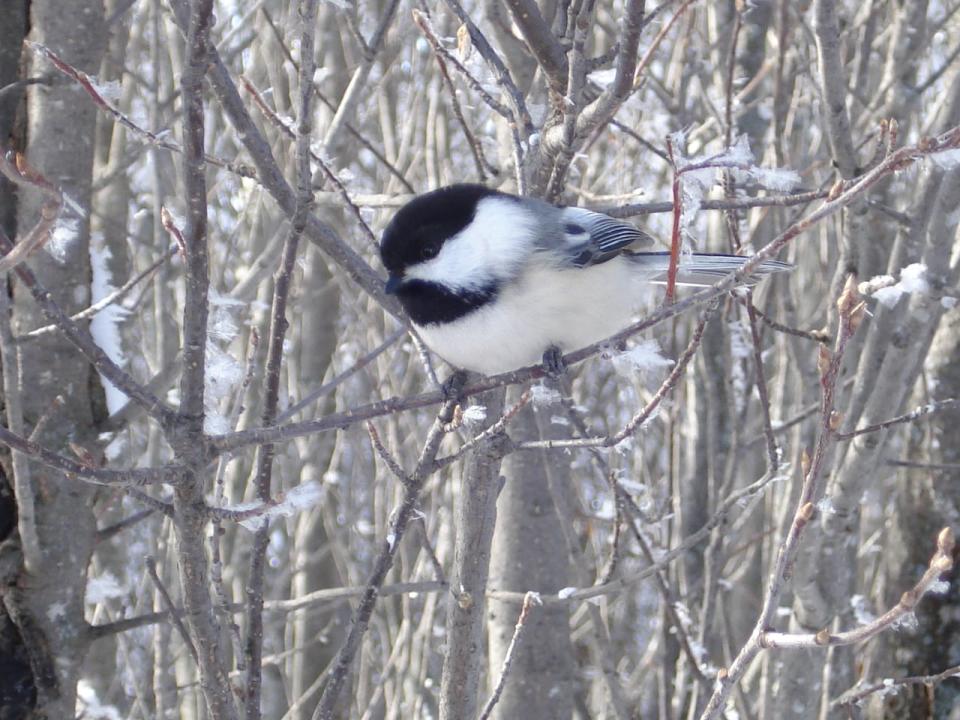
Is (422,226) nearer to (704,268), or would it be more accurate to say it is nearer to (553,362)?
(553,362)

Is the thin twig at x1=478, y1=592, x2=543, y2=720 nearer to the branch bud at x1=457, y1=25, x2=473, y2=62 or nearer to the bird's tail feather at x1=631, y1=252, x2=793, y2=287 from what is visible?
the bird's tail feather at x1=631, y1=252, x2=793, y2=287

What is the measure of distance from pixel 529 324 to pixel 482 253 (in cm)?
18

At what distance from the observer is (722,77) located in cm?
395

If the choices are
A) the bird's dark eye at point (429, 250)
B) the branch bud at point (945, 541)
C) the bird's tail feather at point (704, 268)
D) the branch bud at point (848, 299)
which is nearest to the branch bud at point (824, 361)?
the branch bud at point (848, 299)

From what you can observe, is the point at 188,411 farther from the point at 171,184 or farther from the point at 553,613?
the point at 171,184

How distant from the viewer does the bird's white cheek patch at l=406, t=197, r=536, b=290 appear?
2232 millimetres

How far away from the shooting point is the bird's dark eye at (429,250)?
2.24 metres

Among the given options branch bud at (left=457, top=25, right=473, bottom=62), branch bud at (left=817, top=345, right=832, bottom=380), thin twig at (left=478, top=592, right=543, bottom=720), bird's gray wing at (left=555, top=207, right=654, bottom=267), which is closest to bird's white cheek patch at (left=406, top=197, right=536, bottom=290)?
bird's gray wing at (left=555, top=207, right=654, bottom=267)

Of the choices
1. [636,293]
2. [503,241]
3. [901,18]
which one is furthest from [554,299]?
[901,18]

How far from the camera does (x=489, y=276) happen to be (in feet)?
7.32

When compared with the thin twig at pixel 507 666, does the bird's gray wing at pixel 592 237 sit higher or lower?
higher

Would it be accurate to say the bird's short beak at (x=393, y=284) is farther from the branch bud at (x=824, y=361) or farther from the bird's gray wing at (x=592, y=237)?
the branch bud at (x=824, y=361)

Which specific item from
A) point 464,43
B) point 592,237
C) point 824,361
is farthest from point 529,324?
point 824,361

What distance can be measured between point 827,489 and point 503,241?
123 cm
